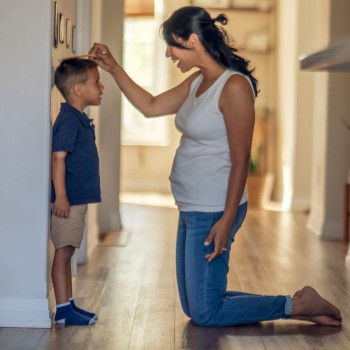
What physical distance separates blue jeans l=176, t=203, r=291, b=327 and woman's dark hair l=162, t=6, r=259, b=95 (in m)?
0.55

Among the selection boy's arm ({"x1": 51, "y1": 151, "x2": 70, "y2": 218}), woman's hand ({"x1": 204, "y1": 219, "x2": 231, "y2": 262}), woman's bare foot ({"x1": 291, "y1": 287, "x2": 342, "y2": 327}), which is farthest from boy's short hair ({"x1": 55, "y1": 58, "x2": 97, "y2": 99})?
woman's bare foot ({"x1": 291, "y1": 287, "x2": 342, "y2": 327})

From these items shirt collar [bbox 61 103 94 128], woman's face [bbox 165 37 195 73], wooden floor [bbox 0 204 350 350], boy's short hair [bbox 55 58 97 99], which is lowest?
wooden floor [bbox 0 204 350 350]

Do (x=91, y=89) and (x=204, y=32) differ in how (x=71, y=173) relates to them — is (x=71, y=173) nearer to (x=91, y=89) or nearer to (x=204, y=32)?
(x=91, y=89)

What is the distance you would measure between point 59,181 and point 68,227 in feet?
0.66

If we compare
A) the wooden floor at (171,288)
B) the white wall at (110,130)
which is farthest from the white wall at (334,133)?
the white wall at (110,130)

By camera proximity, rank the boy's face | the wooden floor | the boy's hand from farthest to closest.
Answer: the boy's face → the boy's hand → the wooden floor

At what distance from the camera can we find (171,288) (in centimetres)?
456

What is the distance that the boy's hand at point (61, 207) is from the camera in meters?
3.56

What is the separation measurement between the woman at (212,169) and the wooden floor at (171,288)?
0.32 feet

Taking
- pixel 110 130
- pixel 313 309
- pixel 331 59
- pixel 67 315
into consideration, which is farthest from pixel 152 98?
pixel 110 130

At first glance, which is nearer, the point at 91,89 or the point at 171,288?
the point at 91,89

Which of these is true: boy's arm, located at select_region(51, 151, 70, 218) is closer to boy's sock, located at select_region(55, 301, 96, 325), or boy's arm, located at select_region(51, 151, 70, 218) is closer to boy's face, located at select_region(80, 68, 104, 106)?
boy's face, located at select_region(80, 68, 104, 106)

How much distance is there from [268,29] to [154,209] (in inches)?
111

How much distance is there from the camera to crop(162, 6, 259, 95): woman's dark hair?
3471mm
